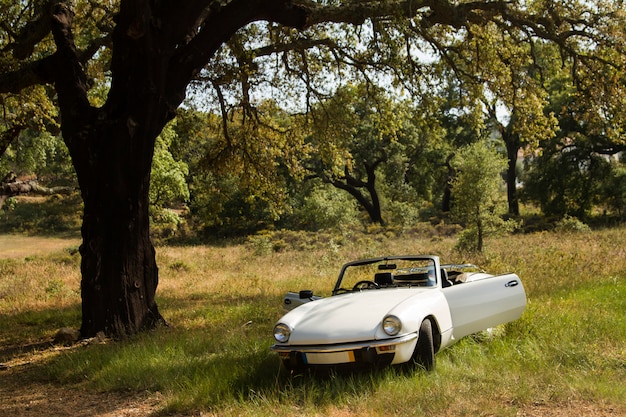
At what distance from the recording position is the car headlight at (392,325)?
559cm

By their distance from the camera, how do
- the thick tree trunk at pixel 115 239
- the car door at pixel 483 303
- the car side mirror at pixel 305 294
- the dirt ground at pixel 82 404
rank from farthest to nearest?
the thick tree trunk at pixel 115 239, the car side mirror at pixel 305 294, the car door at pixel 483 303, the dirt ground at pixel 82 404

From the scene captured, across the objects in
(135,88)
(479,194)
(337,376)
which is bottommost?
(337,376)

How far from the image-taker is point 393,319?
563 centimetres

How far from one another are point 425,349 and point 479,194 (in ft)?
53.8

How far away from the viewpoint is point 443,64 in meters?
14.2

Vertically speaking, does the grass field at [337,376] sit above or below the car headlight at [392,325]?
below

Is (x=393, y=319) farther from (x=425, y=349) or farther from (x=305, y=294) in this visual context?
(x=305, y=294)

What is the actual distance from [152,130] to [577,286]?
351 inches

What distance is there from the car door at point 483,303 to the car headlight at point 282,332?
6.32 ft

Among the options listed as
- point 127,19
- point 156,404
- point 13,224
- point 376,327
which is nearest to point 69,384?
point 156,404

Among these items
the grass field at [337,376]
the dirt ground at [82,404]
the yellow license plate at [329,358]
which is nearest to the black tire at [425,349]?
the grass field at [337,376]

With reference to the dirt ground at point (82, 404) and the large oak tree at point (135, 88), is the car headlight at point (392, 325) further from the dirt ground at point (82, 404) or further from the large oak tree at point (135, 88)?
the large oak tree at point (135, 88)

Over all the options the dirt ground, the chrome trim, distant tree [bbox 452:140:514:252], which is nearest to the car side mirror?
the chrome trim

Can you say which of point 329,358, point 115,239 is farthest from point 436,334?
point 115,239
